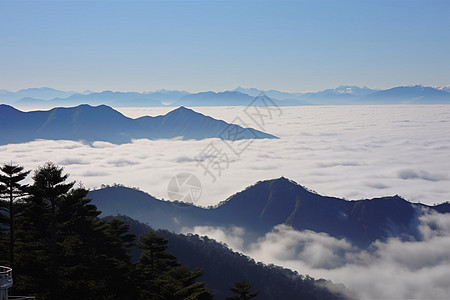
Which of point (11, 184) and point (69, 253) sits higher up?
point (11, 184)

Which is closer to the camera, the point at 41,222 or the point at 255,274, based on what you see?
the point at 41,222

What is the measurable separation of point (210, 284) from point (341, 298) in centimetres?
6435

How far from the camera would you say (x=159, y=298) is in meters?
49.7

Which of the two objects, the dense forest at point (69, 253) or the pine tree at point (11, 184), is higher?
the pine tree at point (11, 184)

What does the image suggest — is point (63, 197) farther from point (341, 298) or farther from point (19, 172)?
point (341, 298)

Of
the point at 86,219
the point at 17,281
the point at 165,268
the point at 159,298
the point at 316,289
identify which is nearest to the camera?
Result: the point at 17,281

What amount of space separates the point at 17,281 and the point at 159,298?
16.2 metres

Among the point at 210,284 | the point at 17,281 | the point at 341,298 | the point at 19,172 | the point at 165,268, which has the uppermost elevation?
the point at 19,172

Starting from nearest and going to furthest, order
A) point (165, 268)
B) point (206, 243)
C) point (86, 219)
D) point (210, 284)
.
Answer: point (86, 219)
point (165, 268)
point (210, 284)
point (206, 243)

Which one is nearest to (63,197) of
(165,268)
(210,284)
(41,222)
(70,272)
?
(41,222)

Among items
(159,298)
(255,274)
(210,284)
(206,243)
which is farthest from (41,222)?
(206,243)

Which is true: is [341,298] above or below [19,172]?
below

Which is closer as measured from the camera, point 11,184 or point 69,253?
point 11,184

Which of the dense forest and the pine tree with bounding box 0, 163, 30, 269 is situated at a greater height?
the pine tree with bounding box 0, 163, 30, 269
